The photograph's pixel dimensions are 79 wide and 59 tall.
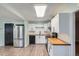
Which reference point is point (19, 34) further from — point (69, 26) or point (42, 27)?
point (69, 26)

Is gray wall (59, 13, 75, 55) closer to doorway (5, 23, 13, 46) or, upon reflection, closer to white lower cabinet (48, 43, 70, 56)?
white lower cabinet (48, 43, 70, 56)

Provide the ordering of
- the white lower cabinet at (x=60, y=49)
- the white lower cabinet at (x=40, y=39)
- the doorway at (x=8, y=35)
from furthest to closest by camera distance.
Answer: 1. the white lower cabinet at (x=40, y=39)
2. the doorway at (x=8, y=35)
3. the white lower cabinet at (x=60, y=49)

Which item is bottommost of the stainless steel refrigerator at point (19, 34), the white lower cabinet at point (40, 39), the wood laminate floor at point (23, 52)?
the wood laminate floor at point (23, 52)

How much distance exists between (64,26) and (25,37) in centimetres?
536

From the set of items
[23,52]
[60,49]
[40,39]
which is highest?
[60,49]

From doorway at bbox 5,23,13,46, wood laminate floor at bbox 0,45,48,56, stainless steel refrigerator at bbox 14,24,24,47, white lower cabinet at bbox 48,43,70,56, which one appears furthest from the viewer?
doorway at bbox 5,23,13,46

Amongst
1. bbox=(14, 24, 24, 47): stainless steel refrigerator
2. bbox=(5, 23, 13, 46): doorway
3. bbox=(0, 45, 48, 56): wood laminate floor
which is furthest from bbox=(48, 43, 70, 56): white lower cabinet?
bbox=(5, 23, 13, 46): doorway

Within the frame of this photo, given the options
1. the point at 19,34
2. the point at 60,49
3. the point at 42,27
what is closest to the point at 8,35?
the point at 19,34

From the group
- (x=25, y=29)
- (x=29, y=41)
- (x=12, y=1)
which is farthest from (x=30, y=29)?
(x=12, y=1)

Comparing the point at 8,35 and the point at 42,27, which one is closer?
the point at 8,35

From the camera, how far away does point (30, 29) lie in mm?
12992

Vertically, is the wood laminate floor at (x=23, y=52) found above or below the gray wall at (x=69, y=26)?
below

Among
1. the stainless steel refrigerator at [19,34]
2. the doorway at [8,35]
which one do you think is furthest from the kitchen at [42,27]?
the doorway at [8,35]

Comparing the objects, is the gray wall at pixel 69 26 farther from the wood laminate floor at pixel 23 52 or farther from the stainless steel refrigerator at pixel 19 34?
the stainless steel refrigerator at pixel 19 34
